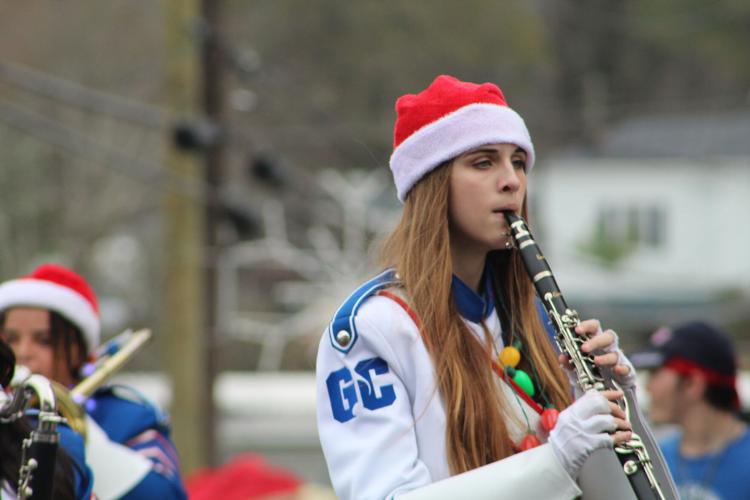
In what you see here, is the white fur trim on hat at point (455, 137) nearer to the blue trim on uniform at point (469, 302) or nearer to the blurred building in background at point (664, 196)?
the blue trim on uniform at point (469, 302)

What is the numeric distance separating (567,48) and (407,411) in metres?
38.3

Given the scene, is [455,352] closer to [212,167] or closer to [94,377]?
[94,377]

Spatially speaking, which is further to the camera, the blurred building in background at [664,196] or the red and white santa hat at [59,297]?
the blurred building in background at [664,196]

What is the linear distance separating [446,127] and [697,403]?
261 cm

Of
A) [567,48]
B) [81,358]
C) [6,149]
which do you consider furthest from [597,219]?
[81,358]

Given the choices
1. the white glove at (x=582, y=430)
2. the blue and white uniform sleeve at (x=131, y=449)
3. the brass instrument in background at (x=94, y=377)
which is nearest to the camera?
the white glove at (x=582, y=430)

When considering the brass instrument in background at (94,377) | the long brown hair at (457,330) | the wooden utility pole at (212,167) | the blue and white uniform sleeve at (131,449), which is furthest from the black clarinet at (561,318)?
the wooden utility pole at (212,167)

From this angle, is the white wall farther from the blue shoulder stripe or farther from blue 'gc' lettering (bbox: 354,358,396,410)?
blue 'gc' lettering (bbox: 354,358,396,410)

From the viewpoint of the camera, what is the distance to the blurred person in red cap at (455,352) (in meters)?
2.67

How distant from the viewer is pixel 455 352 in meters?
2.88

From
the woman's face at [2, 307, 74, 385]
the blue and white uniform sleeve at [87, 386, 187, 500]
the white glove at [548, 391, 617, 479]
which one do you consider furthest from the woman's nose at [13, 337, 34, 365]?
the white glove at [548, 391, 617, 479]

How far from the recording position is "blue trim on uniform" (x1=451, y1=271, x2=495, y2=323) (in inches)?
119

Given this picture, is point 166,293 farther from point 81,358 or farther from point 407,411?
point 407,411

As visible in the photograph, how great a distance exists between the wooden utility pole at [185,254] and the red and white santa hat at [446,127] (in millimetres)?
7741
